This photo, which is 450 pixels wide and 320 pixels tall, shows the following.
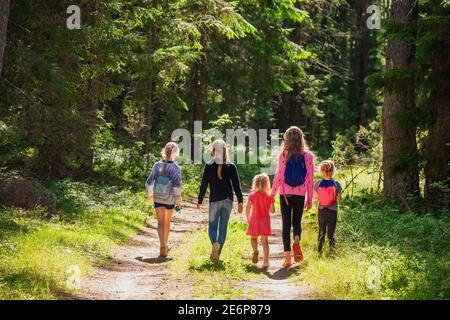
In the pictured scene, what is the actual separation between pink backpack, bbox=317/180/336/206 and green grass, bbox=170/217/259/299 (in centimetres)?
166

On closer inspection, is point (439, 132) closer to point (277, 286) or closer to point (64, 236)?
point (277, 286)

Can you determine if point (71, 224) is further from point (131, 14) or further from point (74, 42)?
point (131, 14)

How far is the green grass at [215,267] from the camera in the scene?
8002 mm

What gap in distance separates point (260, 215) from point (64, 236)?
3662mm

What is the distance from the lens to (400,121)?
13.5 m

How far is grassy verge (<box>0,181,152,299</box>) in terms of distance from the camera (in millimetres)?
7918

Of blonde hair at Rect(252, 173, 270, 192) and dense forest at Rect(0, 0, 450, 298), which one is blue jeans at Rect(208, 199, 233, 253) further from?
dense forest at Rect(0, 0, 450, 298)

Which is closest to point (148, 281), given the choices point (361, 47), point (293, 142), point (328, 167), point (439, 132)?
point (293, 142)

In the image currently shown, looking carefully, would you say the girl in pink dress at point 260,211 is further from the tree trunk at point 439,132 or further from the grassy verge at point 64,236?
the tree trunk at point 439,132

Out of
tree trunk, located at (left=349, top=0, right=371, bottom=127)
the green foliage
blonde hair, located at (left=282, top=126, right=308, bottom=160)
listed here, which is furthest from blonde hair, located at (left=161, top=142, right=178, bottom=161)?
tree trunk, located at (left=349, top=0, right=371, bottom=127)

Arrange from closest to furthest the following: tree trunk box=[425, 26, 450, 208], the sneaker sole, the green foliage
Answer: the green foliage → the sneaker sole → tree trunk box=[425, 26, 450, 208]

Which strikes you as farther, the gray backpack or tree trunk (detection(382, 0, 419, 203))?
tree trunk (detection(382, 0, 419, 203))

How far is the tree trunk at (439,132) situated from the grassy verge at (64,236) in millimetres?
6778
